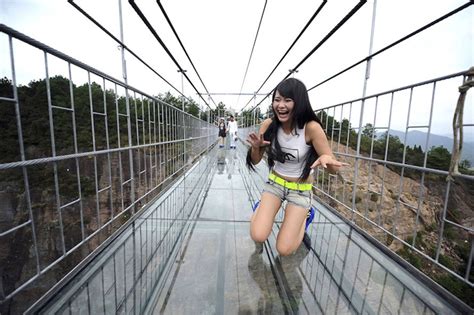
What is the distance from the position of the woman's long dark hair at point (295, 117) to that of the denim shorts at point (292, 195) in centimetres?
13

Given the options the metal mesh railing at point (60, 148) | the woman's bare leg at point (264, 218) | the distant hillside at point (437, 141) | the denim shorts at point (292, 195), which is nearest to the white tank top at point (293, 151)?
the denim shorts at point (292, 195)

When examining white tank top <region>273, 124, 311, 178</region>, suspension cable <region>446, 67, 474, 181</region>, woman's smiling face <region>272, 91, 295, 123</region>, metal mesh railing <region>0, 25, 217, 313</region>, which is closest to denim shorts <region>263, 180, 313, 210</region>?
white tank top <region>273, 124, 311, 178</region>

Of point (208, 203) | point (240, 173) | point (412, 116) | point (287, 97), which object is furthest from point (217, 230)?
point (240, 173)

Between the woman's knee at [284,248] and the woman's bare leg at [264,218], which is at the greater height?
the woman's bare leg at [264,218]

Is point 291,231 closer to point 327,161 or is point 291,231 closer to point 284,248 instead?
point 284,248

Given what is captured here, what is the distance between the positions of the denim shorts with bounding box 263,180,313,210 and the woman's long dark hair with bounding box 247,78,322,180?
0.13 metres

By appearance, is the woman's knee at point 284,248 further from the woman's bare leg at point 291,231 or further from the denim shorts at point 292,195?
the denim shorts at point 292,195

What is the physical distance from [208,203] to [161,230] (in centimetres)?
78

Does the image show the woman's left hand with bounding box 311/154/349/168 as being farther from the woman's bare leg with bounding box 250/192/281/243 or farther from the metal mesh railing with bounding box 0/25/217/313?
the metal mesh railing with bounding box 0/25/217/313

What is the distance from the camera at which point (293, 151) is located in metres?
1.76

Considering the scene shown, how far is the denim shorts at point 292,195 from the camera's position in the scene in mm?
1748

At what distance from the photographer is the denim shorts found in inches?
68.8

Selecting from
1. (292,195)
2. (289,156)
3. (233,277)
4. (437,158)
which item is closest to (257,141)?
(289,156)

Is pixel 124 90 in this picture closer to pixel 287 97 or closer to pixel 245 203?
pixel 287 97
